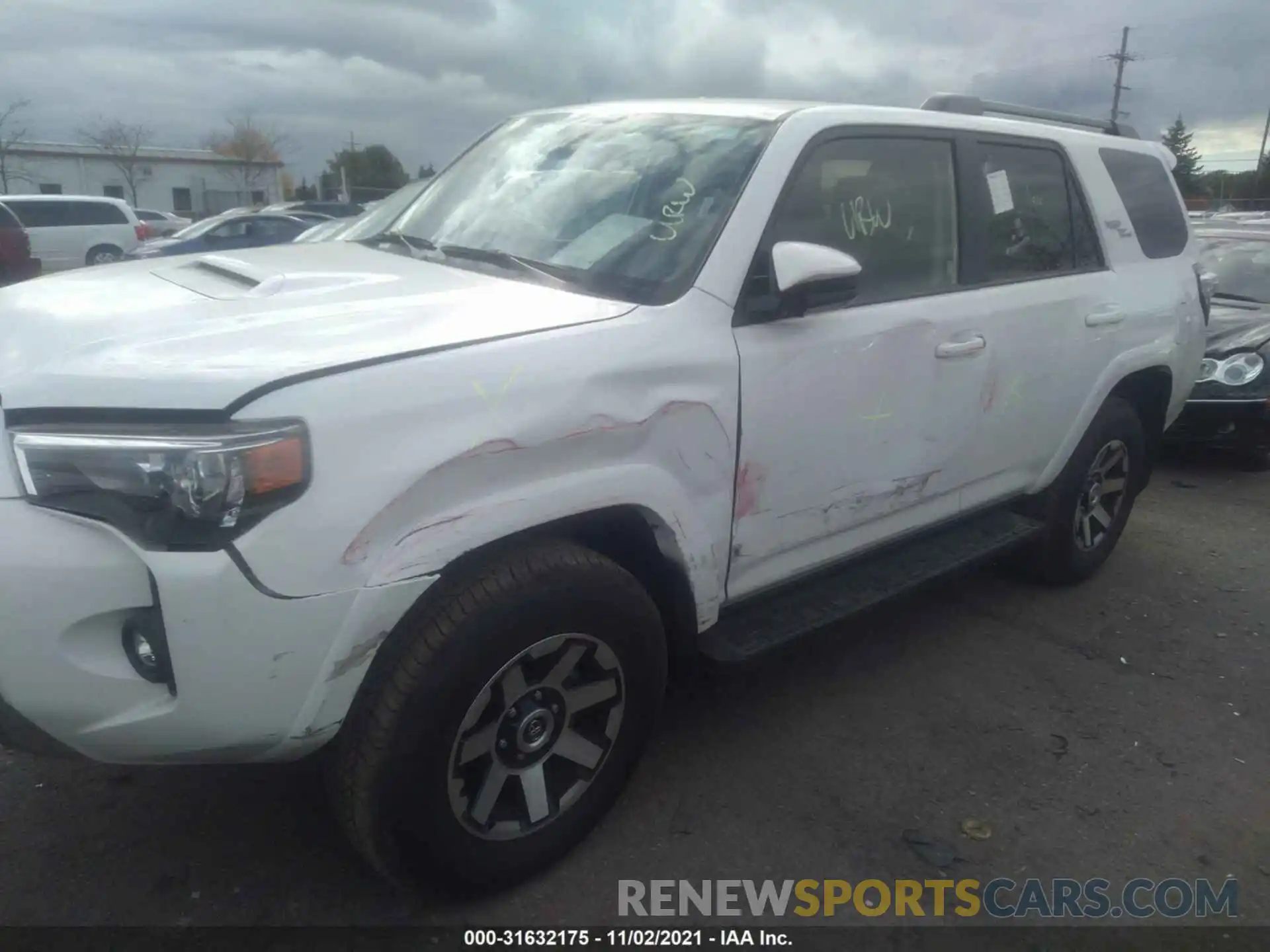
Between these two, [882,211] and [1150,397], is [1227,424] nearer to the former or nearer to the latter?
[1150,397]

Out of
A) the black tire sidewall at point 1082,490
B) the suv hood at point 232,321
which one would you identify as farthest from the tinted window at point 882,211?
the black tire sidewall at point 1082,490

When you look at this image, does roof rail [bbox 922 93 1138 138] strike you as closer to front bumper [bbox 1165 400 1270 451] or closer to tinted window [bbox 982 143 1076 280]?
tinted window [bbox 982 143 1076 280]

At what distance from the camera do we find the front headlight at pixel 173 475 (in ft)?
6.02

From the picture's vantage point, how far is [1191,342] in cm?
462

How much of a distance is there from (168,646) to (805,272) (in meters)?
1.68

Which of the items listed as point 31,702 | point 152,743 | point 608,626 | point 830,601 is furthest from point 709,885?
point 31,702

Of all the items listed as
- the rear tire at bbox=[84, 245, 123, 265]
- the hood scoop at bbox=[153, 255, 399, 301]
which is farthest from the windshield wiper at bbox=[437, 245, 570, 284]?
→ the rear tire at bbox=[84, 245, 123, 265]

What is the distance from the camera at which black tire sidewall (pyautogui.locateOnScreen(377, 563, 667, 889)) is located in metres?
2.11

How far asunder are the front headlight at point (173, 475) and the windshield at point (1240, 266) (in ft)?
25.1

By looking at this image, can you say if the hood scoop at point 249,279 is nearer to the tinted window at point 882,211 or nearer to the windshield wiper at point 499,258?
the windshield wiper at point 499,258

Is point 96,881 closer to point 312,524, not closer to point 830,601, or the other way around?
point 312,524

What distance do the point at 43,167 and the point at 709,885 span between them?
57.5 metres

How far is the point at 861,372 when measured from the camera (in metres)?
2.94

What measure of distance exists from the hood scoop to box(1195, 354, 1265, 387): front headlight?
18.9 feet
